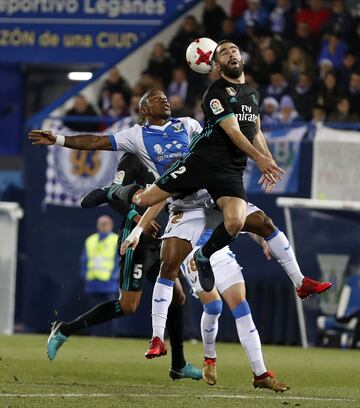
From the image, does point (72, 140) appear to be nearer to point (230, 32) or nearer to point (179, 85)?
point (179, 85)

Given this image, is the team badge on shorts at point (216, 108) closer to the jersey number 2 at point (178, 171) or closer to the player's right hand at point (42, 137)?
the jersey number 2 at point (178, 171)

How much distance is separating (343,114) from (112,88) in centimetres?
364

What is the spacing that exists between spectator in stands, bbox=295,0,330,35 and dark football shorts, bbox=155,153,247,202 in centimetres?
1023

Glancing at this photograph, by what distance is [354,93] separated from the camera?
1791 centimetres

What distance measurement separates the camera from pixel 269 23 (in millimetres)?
19328

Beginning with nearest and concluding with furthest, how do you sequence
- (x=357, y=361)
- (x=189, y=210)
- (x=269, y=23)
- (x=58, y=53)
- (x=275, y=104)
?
1. (x=189, y=210)
2. (x=357, y=361)
3. (x=275, y=104)
4. (x=269, y=23)
5. (x=58, y=53)

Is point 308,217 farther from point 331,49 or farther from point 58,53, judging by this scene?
point 58,53

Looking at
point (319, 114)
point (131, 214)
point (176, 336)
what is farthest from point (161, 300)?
point (319, 114)

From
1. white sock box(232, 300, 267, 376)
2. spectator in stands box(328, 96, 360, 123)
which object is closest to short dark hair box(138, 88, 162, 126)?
white sock box(232, 300, 267, 376)

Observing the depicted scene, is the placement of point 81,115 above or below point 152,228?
above

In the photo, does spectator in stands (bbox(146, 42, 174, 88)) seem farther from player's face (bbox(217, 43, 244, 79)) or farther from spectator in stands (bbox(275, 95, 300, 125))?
player's face (bbox(217, 43, 244, 79))

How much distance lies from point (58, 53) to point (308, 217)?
22.9 feet

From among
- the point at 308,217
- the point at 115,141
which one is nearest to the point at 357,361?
the point at 308,217

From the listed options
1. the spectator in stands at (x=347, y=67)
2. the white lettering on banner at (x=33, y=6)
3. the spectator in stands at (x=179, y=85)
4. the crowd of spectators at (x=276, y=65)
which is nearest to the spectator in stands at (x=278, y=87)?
the crowd of spectators at (x=276, y=65)
